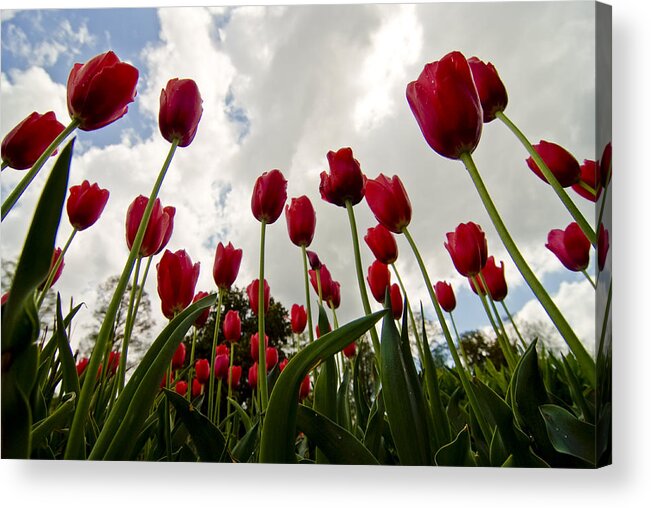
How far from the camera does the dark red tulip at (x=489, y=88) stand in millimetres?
1428

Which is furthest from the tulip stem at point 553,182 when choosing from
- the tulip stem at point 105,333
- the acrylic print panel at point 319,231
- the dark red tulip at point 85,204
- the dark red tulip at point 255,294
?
the dark red tulip at point 85,204

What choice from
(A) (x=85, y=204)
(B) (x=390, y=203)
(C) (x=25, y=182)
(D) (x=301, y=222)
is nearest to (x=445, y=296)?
(B) (x=390, y=203)

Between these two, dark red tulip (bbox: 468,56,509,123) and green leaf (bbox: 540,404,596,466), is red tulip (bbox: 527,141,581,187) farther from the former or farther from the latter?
green leaf (bbox: 540,404,596,466)

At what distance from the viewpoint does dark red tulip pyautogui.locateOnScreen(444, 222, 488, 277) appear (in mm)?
1404

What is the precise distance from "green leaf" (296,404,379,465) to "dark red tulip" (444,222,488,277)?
15.9 inches

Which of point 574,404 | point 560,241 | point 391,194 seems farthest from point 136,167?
Result: point 574,404

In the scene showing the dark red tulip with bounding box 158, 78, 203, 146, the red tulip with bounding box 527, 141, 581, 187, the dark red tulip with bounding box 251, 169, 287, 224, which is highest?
the dark red tulip with bounding box 158, 78, 203, 146

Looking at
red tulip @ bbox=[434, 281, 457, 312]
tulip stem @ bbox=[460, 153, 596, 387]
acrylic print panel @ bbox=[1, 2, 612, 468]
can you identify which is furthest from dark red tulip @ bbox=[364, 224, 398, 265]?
tulip stem @ bbox=[460, 153, 596, 387]

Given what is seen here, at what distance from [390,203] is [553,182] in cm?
33

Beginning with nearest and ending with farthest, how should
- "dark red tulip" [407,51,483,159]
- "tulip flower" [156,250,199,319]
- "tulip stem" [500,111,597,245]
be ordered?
"dark red tulip" [407,51,483,159], "tulip stem" [500,111,597,245], "tulip flower" [156,250,199,319]

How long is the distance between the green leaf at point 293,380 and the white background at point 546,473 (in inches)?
4.2

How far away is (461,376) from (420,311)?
0.50ft

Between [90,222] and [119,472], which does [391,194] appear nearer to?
[90,222]

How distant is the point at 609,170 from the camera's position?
1423mm
